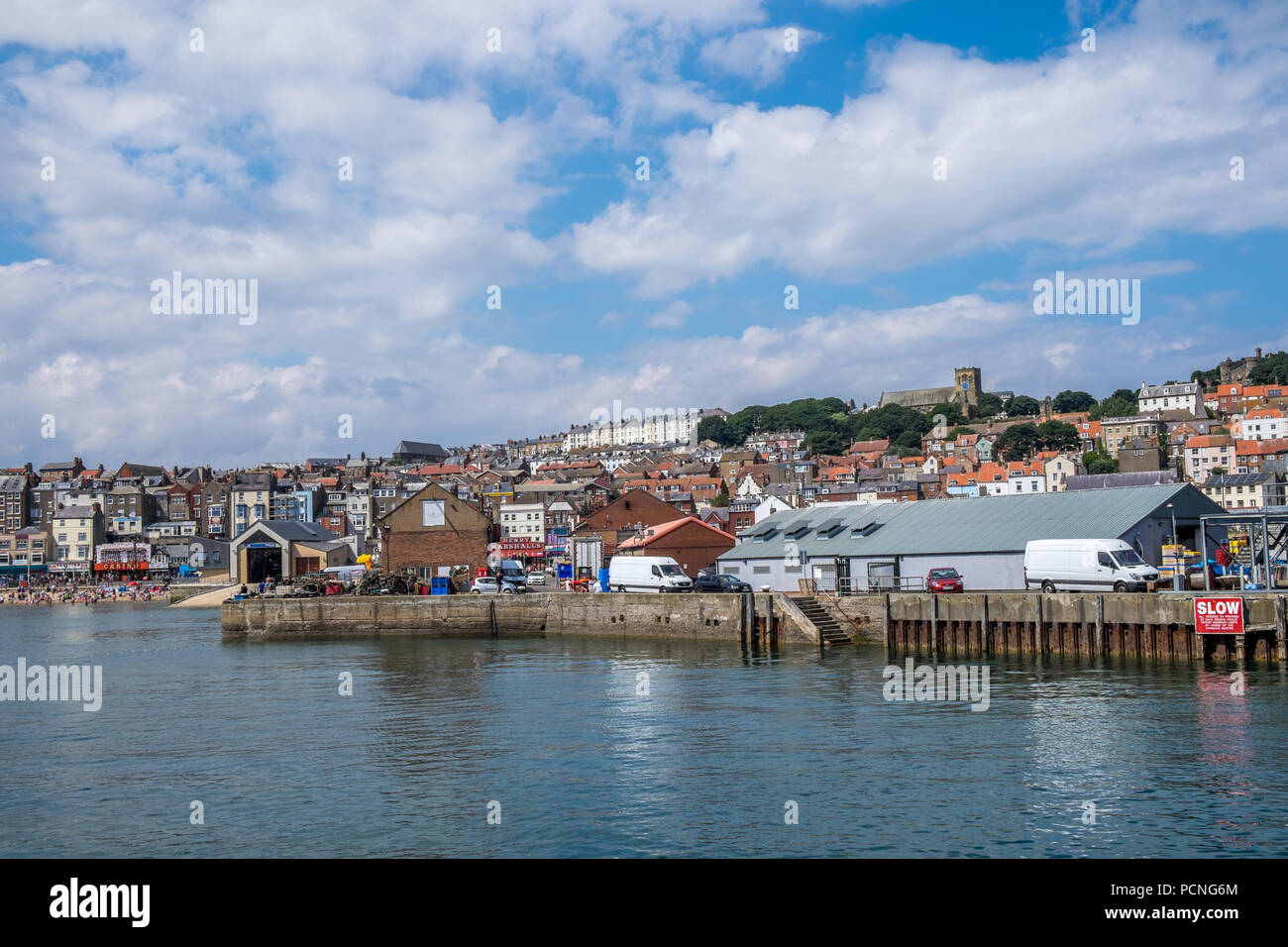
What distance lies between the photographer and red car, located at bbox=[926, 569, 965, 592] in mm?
42219

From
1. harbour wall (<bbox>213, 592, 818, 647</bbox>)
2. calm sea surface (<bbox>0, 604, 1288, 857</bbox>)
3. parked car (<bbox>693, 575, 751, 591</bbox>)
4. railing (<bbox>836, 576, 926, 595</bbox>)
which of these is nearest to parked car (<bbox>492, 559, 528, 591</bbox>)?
harbour wall (<bbox>213, 592, 818, 647</bbox>)

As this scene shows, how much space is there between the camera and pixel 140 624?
76688mm

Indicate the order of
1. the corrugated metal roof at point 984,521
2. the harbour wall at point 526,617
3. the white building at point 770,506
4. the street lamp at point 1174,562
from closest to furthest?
1. the street lamp at point 1174,562
2. the corrugated metal roof at point 984,521
3. the harbour wall at point 526,617
4. the white building at point 770,506

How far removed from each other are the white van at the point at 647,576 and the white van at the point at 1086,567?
58.3 feet

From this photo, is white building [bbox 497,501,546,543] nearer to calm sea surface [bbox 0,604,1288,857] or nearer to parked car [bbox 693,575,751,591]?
parked car [bbox 693,575,751,591]

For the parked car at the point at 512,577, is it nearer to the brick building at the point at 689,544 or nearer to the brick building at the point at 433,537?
the brick building at the point at 433,537

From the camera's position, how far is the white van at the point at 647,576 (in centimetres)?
5156

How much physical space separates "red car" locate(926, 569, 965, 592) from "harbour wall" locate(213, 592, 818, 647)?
5448 millimetres

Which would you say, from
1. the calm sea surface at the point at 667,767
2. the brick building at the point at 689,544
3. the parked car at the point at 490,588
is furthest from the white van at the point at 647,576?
the calm sea surface at the point at 667,767

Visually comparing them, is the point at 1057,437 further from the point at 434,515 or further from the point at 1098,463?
the point at 434,515

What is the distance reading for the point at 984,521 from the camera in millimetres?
46406

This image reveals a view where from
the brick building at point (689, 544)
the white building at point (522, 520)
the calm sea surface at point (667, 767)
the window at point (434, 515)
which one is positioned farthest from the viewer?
the white building at point (522, 520)
